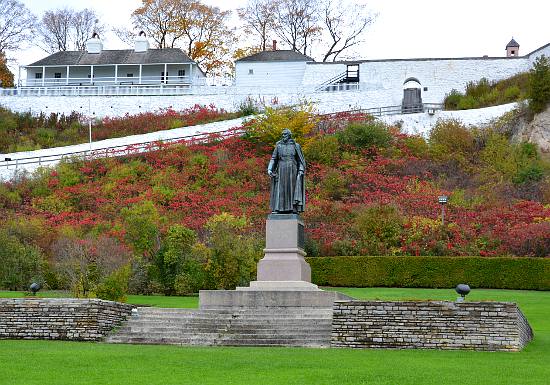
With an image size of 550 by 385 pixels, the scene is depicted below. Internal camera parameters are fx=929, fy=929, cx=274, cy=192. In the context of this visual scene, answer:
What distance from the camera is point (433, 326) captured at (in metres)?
16.9

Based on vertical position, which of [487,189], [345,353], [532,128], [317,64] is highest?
[317,64]

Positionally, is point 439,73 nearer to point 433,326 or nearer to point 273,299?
point 273,299

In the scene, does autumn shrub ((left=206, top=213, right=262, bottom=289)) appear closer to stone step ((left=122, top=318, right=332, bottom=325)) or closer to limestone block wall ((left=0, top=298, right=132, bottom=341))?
stone step ((left=122, top=318, right=332, bottom=325))

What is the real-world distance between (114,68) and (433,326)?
51.2 metres

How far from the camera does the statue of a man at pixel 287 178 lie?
21406mm

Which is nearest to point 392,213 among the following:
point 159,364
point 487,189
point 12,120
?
point 487,189

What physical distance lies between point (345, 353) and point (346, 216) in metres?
22.6

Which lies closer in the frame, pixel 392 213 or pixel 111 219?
pixel 392 213

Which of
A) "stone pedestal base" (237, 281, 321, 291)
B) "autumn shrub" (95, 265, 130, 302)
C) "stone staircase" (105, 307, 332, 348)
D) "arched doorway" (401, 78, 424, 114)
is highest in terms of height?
"arched doorway" (401, 78, 424, 114)

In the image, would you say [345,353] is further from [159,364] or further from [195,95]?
[195,95]

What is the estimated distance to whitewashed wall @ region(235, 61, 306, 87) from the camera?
60.3 metres

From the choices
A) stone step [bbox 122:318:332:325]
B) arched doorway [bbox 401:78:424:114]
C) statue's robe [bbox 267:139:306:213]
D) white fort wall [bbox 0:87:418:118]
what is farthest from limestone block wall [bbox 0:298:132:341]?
white fort wall [bbox 0:87:418:118]

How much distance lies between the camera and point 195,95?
5834cm

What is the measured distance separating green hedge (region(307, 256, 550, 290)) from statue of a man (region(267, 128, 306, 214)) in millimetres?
10167
